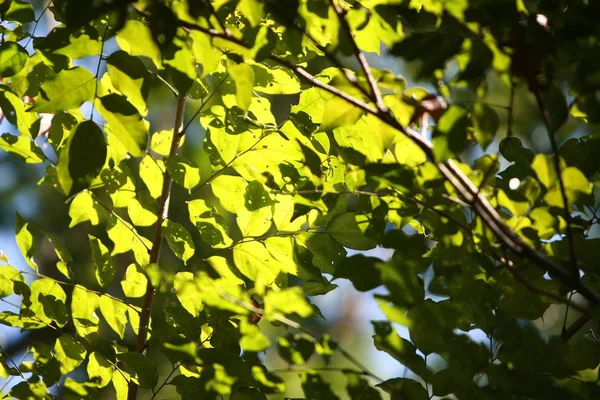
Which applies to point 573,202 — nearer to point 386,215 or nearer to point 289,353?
point 386,215

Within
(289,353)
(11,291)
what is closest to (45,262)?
(11,291)

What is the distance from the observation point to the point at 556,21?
0.69m

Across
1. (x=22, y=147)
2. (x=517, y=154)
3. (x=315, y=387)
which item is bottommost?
(x=22, y=147)

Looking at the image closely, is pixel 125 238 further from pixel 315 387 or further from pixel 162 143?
pixel 315 387

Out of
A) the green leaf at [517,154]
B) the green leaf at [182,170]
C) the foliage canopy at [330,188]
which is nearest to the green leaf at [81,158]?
the foliage canopy at [330,188]

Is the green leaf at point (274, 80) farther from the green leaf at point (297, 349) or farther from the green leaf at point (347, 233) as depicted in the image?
the green leaf at point (297, 349)

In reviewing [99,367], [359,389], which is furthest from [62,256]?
[359,389]

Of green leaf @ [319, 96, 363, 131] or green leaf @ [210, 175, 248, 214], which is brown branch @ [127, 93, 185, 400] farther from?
green leaf @ [319, 96, 363, 131]

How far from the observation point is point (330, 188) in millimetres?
824

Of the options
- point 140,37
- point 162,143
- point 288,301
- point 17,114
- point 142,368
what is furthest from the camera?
point 162,143

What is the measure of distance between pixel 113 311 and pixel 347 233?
14.8 inches

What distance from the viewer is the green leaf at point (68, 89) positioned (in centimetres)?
79

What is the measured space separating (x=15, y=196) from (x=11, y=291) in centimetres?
469

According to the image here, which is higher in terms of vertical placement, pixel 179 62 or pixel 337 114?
pixel 337 114
